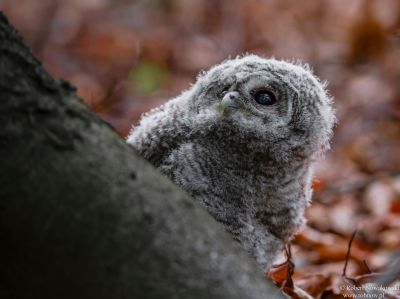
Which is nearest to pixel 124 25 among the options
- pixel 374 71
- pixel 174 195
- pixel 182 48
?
pixel 182 48

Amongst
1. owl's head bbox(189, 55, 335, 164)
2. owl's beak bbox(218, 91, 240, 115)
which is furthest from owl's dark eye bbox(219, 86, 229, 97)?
owl's beak bbox(218, 91, 240, 115)

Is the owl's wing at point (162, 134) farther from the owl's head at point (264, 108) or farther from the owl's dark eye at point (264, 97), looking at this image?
the owl's dark eye at point (264, 97)

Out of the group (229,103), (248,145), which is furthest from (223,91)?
(248,145)

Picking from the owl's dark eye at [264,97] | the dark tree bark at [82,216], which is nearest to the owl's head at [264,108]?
the owl's dark eye at [264,97]

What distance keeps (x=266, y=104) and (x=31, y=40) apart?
6.74 m

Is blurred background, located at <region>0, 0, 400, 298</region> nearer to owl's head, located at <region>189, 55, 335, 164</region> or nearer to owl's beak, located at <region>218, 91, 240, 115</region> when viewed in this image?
owl's head, located at <region>189, 55, 335, 164</region>

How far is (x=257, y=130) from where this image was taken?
2.91m

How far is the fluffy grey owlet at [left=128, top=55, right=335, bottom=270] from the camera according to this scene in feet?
9.15

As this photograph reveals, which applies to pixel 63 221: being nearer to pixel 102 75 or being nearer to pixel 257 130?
pixel 257 130

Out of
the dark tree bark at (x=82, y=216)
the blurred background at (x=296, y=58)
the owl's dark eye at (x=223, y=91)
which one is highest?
the blurred background at (x=296, y=58)

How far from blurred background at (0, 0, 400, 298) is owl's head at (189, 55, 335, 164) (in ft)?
2.94

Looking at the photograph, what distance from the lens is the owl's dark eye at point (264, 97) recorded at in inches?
118

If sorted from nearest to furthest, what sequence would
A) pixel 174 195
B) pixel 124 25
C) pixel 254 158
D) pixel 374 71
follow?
pixel 174 195, pixel 254 158, pixel 374 71, pixel 124 25

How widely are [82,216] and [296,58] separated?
6.84 metres
